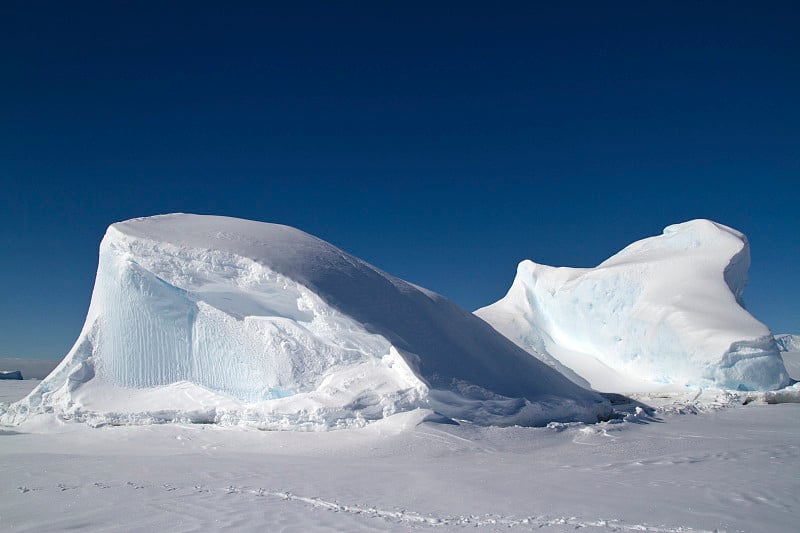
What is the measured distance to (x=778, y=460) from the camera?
8.52 metres

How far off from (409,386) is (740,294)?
1928 centimetres

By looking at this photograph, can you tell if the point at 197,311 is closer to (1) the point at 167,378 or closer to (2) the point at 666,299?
(1) the point at 167,378

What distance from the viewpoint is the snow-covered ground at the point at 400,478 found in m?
5.18

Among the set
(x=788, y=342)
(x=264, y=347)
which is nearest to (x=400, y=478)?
(x=264, y=347)

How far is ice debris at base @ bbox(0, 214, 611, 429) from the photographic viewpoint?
10.7m

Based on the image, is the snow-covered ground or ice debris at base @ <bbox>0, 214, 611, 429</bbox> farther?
ice debris at base @ <bbox>0, 214, 611, 429</bbox>

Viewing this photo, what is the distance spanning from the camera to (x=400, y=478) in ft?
23.2

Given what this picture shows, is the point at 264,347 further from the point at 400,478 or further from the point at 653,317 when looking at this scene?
the point at 653,317

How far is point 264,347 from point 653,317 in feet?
50.7

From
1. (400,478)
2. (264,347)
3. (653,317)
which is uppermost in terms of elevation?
(653,317)

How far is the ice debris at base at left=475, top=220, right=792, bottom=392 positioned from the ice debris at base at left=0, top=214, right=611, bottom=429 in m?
8.24

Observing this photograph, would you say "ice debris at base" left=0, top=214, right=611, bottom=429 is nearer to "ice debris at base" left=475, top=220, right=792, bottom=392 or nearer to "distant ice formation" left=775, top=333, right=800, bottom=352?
"ice debris at base" left=475, top=220, right=792, bottom=392

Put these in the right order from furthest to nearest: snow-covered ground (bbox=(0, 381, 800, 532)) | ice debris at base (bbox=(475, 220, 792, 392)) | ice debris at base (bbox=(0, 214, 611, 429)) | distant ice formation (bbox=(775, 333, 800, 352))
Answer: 1. distant ice formation (bbox=(775, 333, 800, 352))
2. ice debris at base (bbox=(475, 220, 792, 392))
3. ice debris at base (bbox=(0, 214, 611, 429))
4. snow-covered ground (bbox=(0, 381, 800, 532))

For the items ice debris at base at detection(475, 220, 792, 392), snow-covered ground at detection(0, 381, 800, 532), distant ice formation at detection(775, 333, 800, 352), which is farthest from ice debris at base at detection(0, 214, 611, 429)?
distant ice formation at detection(775, 333, 800, 352)
